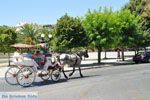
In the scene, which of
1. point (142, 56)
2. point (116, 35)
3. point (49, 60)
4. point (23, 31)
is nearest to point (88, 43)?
point (116, 35)

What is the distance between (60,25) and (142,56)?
12.0 m

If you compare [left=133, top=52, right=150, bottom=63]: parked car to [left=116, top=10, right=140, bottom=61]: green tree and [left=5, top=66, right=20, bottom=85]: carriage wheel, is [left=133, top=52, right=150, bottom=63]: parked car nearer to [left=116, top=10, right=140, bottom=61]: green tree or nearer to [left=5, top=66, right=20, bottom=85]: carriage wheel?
[left=116, top=10, right=140, bottom=61]: green tree

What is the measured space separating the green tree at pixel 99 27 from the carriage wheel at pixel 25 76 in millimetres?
17818

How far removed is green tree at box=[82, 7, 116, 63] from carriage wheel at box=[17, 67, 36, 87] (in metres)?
17.8

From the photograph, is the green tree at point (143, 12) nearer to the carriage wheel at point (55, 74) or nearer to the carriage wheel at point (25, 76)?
the carriage wheel at point (55, 74)

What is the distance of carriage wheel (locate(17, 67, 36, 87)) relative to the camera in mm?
13078

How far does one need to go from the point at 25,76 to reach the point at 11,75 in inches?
30.7

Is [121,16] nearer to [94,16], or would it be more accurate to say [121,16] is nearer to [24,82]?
[94,16]

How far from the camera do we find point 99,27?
31516 mm

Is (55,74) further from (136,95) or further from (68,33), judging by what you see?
(68,33)

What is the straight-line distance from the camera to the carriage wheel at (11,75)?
519 inches

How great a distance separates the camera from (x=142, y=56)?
111ft

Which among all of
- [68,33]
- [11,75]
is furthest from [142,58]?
[11,75]

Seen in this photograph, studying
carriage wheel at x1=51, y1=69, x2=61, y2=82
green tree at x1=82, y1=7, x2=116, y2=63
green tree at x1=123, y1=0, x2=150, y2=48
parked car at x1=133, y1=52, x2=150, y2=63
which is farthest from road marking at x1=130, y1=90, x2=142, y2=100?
green tree at x1=123, y1=0, x2=150, y2=48
